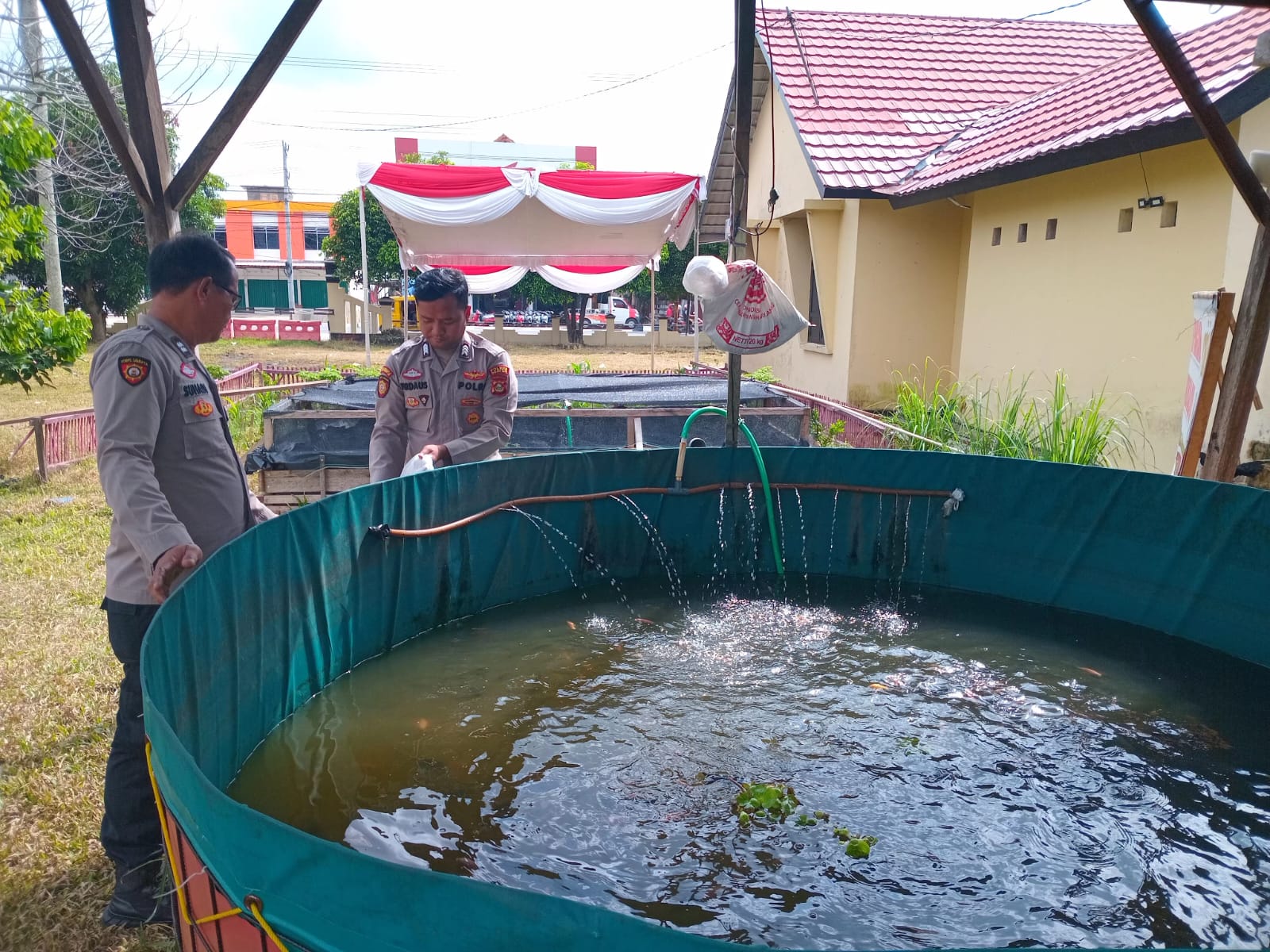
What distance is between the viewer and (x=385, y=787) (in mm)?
3783

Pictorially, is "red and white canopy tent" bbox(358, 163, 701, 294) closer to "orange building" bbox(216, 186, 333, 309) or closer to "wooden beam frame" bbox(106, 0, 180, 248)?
"wooden beam frame" bbox(106, 0, 180, 248)

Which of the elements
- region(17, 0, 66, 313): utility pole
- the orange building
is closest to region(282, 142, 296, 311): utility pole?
the orange building

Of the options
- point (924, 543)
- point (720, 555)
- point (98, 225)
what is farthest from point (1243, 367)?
point (98, 225)

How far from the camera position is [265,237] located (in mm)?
58594

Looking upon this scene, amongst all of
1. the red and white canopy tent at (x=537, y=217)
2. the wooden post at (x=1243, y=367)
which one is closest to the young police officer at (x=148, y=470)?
the wooden post at (x=1243, y=367)

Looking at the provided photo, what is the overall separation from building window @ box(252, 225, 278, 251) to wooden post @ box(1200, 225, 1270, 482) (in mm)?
59949

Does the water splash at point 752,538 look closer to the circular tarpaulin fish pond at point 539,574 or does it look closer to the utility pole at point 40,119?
the circular tarpaulin fish pond at point 539,574

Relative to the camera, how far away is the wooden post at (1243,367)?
5277mm

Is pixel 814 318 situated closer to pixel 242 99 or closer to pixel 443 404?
pixel 443 404

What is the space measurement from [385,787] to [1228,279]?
6.41 m

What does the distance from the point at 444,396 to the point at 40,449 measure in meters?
6.04

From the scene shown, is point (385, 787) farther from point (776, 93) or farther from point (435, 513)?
point (776, 93)

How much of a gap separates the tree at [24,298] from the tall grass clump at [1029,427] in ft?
26.6

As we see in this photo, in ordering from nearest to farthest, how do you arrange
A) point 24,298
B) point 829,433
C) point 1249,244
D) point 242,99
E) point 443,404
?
point 242,99
point 443,404
point 1249,244
point 829,433
point 24,298
